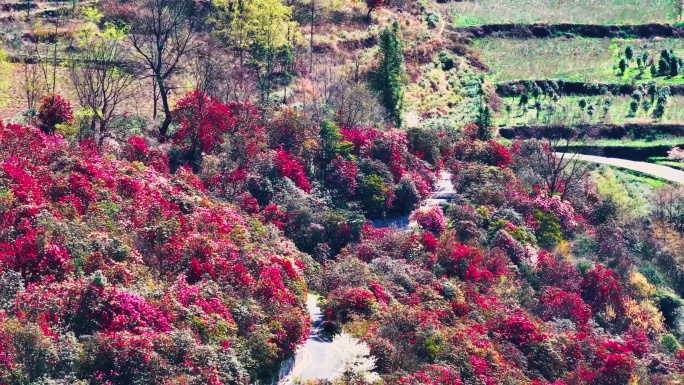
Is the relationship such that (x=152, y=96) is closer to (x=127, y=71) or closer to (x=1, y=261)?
(x=127, y=71)

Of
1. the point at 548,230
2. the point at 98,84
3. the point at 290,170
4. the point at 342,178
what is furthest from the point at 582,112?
the point at 98,84

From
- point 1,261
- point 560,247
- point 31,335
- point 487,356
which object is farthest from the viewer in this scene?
point 560,247

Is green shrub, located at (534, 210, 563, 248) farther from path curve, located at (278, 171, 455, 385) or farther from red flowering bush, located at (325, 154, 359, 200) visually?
path curve, located at (278, 171, 455, 385)

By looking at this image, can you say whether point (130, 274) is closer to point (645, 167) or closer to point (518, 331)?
point (518, 331)

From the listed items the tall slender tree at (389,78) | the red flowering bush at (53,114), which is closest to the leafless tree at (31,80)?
the red flowering bush at (53,114)

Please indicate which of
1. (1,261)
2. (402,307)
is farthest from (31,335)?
(402,307)
